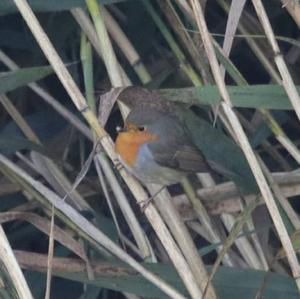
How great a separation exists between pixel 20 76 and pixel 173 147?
22.7 inches

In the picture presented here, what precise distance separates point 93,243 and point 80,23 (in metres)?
0.56

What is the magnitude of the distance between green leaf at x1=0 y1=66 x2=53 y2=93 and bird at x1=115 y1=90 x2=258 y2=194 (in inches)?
9.4

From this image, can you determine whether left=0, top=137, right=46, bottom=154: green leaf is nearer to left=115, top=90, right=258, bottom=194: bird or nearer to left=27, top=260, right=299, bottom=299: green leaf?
left=115, top=90, right=258, bottom=194: bird

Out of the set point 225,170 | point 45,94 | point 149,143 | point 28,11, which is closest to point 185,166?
point 149,143

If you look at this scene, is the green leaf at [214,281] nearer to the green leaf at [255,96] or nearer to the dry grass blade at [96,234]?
the dry grass blade at [96,234]

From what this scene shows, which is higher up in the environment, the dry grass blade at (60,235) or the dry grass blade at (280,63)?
→ the dry grass blade at (280,63)

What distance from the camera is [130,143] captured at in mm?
2168

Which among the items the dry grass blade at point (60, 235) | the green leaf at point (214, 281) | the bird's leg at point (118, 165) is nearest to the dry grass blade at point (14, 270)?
the dry grass blade at point (60, 235)

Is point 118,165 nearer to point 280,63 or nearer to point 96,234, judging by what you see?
point 96,234

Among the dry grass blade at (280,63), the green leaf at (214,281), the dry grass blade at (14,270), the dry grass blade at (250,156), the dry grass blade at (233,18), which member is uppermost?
the dry grass blade at (233,18)

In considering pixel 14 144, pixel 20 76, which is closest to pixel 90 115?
pixel 20 76

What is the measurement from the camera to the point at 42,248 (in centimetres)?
233

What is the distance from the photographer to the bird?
1871 mm

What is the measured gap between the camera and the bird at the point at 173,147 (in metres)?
1.87
